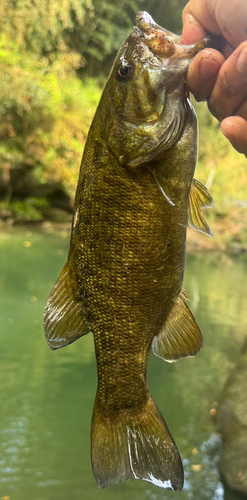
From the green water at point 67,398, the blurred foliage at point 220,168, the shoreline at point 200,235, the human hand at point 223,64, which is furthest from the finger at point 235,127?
the blurred foliage at point 220,168

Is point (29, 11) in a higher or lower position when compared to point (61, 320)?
lower

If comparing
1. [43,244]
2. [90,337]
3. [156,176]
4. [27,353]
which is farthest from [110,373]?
[43,244]

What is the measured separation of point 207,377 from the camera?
4.30m

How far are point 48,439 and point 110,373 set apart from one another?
2391 mm

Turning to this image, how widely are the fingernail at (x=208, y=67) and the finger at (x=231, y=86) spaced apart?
14 mm

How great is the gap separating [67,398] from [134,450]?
109 inches

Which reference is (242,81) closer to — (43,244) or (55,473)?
(55,473)

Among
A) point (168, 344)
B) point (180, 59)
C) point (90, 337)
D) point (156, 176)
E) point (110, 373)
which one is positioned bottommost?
point (90, 337)

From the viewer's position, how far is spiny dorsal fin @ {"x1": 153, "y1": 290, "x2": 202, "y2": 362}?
1.05 m

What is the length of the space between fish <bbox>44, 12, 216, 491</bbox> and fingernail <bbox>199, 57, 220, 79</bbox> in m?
0.06

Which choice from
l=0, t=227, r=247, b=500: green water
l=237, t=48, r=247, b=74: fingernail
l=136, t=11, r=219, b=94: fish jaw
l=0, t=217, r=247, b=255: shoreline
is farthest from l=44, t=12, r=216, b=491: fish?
l=0, t=217, r=247, b=255: shoreline

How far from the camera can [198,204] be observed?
103cm

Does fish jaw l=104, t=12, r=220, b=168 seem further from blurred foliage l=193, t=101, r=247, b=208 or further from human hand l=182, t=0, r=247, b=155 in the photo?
blurred foliage l=193, t=101, r=247, b=208

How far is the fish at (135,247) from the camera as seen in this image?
0.92m
